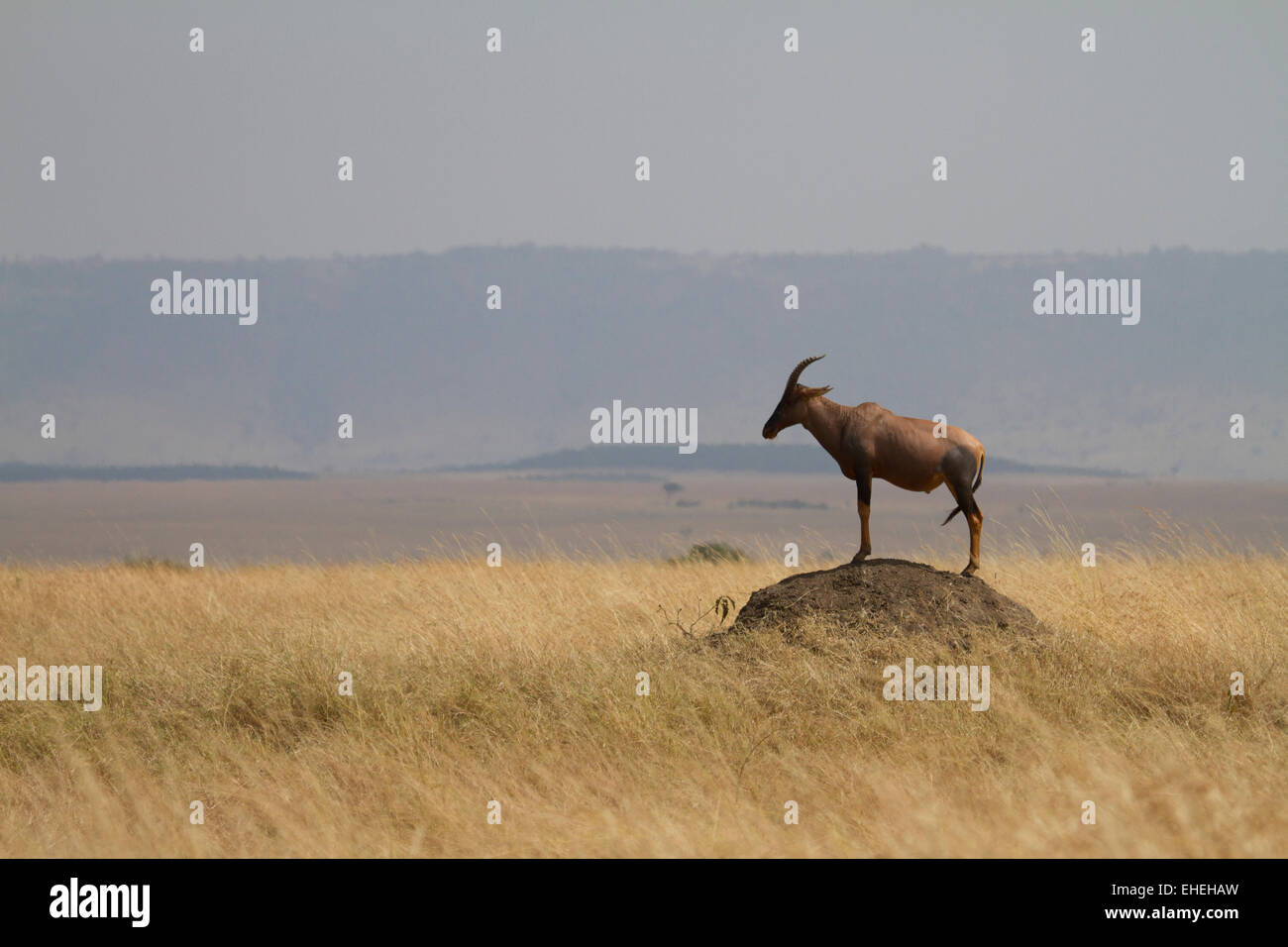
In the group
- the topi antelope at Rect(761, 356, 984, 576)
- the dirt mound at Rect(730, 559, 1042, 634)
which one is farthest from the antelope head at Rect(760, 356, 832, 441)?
the dirt mound at Rect(730, 559, 1042, 634)

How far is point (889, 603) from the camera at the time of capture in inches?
364

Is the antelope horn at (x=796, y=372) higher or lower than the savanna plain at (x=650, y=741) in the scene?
higher

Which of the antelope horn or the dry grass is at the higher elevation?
the antelope horn

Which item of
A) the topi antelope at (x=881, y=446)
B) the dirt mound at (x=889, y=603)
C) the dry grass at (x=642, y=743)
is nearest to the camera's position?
the dry grass at (x=642, y=743)

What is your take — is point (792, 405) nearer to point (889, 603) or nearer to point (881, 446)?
point (881, 446)

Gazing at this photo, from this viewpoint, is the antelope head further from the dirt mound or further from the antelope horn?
the dirt mound

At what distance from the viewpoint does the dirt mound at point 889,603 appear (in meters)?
9.18

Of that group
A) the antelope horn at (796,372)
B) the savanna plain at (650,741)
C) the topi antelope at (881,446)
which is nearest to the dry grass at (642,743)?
the savanna plain at (650,741)

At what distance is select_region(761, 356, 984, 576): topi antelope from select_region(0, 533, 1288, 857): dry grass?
1.22m

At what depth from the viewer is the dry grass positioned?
6.25 metres

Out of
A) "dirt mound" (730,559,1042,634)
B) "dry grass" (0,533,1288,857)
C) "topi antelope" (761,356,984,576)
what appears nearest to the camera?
"dry grass" (0,533,1288,857)

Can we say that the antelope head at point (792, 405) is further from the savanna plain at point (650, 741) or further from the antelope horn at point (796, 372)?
the savanna plain at point (650, 741)

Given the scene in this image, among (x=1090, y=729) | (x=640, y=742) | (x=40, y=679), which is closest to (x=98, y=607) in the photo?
(x=40, y=679)
